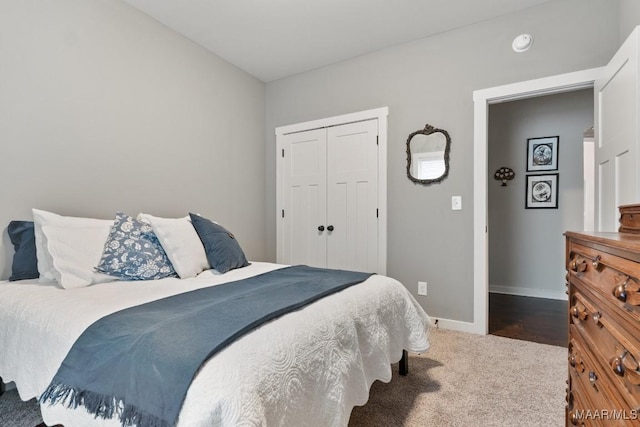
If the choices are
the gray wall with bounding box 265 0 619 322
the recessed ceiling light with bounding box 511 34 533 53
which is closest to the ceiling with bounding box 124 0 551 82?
the gray wall with bounding box 265 0 619 322

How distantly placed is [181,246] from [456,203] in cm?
230

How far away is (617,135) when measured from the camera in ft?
6.31

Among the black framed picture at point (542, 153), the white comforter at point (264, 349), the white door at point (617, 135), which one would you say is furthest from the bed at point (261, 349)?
the black framed picture at point (542, 153)

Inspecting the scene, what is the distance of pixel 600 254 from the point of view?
2.93 ft

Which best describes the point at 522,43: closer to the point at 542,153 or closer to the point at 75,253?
the point at 542,153

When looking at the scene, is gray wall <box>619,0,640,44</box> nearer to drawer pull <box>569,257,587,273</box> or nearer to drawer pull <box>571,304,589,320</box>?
drawer pull <box>569,257,587,273</box>

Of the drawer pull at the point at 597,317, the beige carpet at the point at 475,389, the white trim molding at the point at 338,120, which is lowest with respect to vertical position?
the beige carpet at the point at 475,389

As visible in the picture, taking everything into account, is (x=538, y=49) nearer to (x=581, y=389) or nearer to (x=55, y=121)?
(x=581, y=389)

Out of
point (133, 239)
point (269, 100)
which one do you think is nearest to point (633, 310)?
point (133, 239)

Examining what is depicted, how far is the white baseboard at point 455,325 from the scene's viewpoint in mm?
2791

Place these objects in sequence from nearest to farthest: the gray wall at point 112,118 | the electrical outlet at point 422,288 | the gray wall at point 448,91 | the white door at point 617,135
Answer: the white door at point 617,135
the gray wall at point 112,118
the gray wall at point 448,91
the electrical outlet at point 422,288

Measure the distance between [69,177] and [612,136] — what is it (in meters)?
3.57

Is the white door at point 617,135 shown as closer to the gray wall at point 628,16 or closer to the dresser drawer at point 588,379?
the gray wall at point 628,16

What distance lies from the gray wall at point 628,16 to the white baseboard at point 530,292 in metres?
2.97
